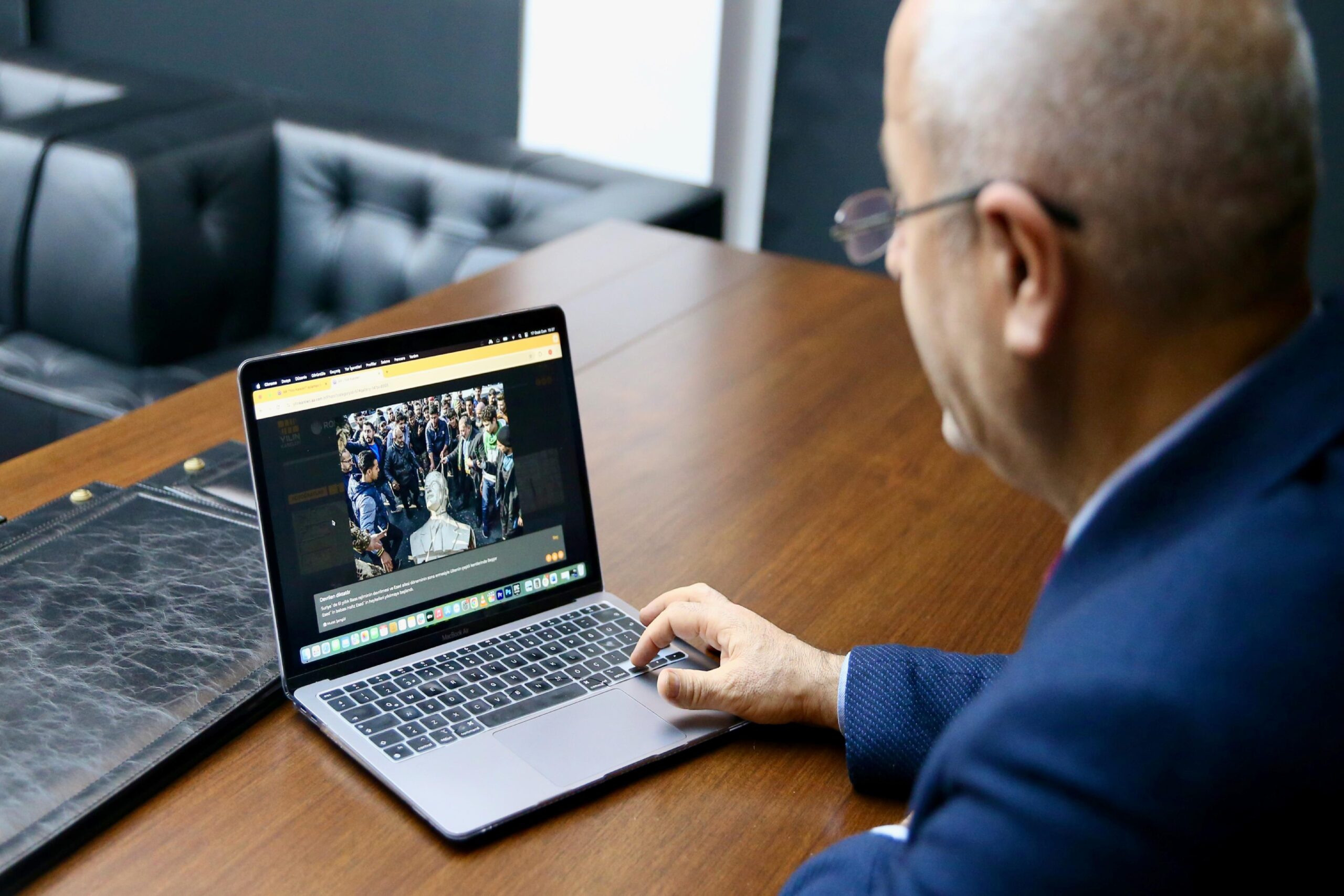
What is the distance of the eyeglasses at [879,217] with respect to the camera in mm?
520

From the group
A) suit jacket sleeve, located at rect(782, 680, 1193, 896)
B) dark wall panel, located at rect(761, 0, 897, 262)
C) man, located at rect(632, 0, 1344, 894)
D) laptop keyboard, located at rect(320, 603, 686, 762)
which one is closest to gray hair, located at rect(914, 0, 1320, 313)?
man, located at rect(632, 0, 1344, 894)

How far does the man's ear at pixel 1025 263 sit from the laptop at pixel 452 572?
0.41 metres

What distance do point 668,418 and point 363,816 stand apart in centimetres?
67

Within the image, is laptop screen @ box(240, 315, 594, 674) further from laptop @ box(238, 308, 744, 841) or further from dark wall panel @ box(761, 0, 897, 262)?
dark wall panel @ box(761, 0, 897, 262)

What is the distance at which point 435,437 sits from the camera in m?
0.91

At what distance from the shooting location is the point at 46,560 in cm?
97

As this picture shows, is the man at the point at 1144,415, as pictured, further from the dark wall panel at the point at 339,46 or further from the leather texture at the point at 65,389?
the dark wall panel at the point at 339,46

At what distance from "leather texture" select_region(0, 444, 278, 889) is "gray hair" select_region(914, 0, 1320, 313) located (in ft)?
2.04

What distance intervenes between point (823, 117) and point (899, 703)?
232 cm

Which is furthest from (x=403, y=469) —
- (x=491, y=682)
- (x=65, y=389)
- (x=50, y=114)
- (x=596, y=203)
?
(x=50, y=114)

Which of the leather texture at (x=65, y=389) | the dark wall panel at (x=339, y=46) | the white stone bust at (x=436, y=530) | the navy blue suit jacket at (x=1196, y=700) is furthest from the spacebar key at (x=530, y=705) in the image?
the dark wall panel at (x=339, y=46)

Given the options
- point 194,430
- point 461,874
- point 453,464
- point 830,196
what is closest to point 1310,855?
point 461,874

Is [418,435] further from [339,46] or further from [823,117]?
[339,46]

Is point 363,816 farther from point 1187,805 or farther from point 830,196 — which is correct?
point 830,196
